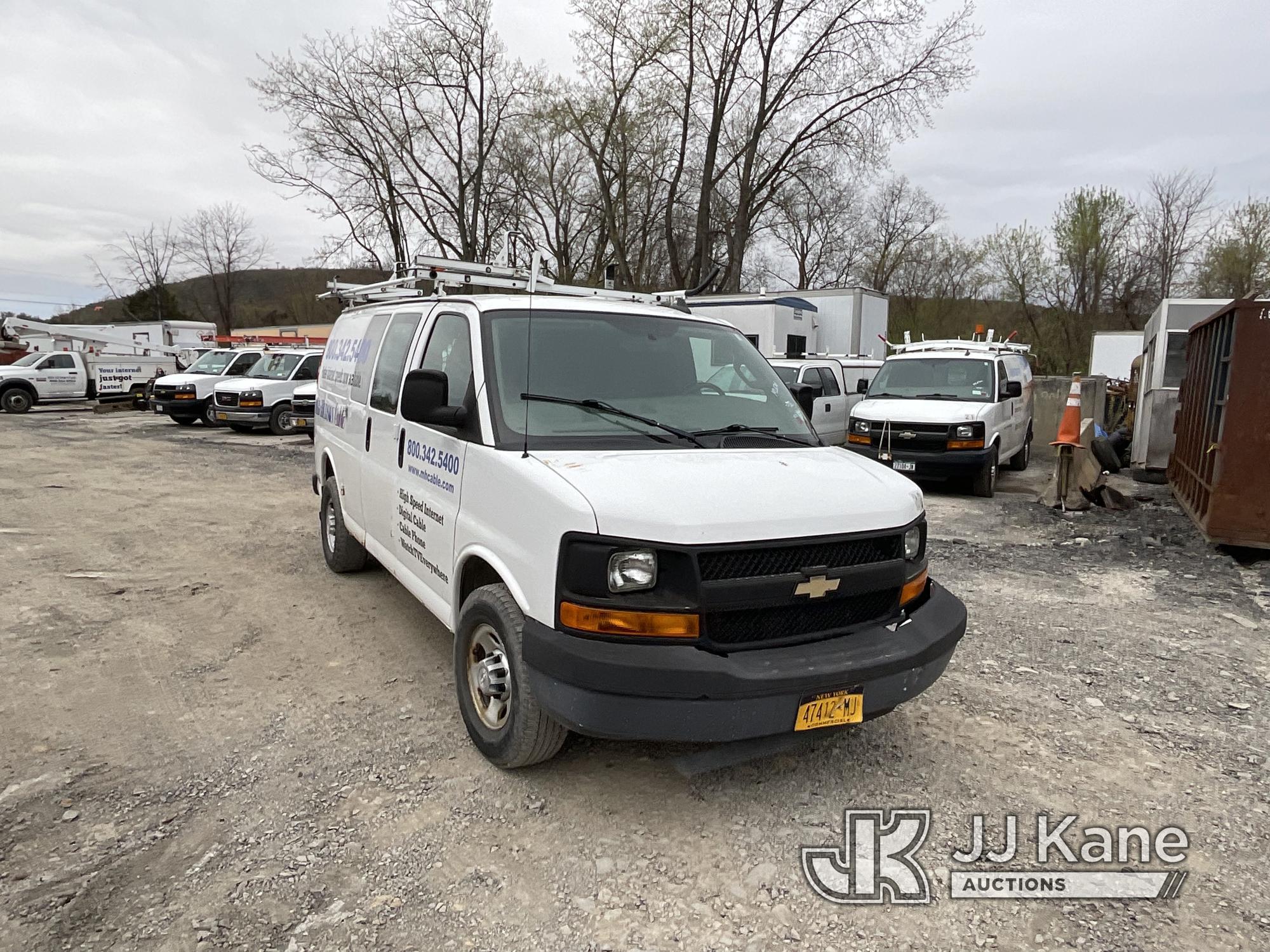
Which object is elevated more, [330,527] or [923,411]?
[923,411]

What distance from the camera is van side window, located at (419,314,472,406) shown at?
378cm

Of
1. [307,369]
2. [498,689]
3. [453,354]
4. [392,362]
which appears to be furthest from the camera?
[307,369]

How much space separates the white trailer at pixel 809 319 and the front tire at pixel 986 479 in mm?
6836

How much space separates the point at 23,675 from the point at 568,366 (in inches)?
136

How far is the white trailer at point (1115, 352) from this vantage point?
2527 cm

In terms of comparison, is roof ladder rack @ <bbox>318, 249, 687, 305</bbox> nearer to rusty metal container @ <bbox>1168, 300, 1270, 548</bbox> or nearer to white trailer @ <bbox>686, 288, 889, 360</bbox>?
rusty metal container @ <bbox>1168, 300, 1270, 548</bbox>

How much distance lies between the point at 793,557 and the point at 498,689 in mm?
1391

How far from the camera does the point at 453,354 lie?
3.97 m

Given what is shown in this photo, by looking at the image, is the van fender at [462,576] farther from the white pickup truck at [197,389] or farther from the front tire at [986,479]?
the white pickup truck at [197,389]

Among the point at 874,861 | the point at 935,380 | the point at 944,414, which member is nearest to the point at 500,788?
the point at 874,861

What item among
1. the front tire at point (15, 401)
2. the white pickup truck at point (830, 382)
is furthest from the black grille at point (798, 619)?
the front tire at point (15, 401)

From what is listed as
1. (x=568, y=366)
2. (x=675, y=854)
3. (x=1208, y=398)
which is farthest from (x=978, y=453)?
(x=675, y=854)

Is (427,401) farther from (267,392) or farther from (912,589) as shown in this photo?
(267,392)

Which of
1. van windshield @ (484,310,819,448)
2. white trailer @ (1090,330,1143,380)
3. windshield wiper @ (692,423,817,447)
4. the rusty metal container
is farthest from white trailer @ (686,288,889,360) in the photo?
windshield wiper @ (692,423,817,447)
